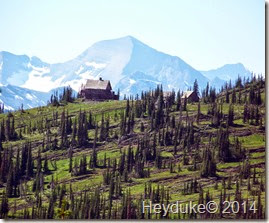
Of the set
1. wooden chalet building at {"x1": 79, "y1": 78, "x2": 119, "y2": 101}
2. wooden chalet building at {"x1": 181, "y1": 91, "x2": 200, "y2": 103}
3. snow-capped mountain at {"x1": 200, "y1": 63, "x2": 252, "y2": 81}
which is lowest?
snow-capped mountain at {"x1": 200, "y1": 63, "x2": 252, "y2": 81}

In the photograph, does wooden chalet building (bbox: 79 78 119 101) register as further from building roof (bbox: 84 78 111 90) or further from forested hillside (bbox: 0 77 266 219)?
forested hillside (bbox: 0 77 266 219)

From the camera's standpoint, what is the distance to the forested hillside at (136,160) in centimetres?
5228

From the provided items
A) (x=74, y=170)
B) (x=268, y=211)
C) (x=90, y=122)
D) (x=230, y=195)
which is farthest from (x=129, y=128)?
(x=268, y=211)

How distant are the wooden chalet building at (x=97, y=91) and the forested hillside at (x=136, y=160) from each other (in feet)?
34.6

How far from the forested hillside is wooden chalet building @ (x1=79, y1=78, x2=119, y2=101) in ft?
34.6

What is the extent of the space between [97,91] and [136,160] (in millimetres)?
45613

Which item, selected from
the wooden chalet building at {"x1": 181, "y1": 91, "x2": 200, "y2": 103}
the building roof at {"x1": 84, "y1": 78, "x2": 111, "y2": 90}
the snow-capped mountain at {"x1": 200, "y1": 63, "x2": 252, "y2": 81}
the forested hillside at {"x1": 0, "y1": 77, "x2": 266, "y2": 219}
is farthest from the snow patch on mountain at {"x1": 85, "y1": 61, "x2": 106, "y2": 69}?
the snow-capped mountain at {"x1": 200, "y1": 63, "x2": 252, "y2": 81}

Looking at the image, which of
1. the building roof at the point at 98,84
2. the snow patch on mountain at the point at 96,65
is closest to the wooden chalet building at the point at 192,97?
the snow patch on mountain at the point at 96,65

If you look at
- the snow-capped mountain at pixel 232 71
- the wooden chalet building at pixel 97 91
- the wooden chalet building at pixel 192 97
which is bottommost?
the snow-capped mountain at pixel 232 71

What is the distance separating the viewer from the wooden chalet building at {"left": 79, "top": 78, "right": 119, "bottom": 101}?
116 m

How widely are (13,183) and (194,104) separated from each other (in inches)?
1760

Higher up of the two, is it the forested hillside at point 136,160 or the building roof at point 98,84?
the building roof at point 98,84

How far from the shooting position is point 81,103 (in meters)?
113

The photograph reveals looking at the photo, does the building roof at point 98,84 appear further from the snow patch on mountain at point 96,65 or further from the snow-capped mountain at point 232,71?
the snow-capped mountain at point 232,71
